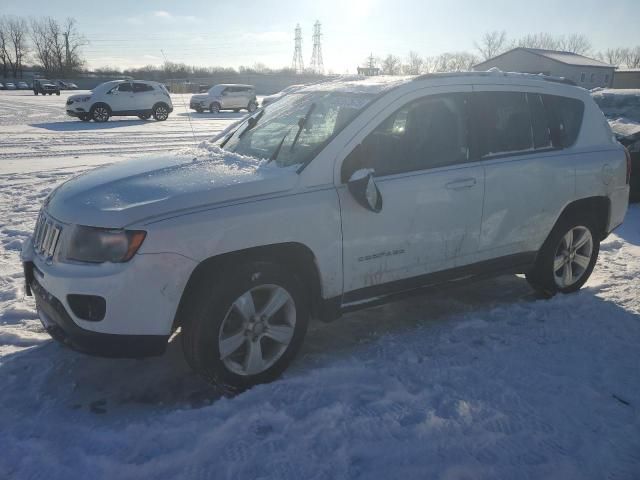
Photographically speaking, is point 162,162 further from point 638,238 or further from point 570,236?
point 638,238

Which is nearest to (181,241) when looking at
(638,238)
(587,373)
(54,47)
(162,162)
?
(162,162)

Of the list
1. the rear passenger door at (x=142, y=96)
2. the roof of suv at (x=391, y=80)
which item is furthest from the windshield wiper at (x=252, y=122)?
the rear passenger door at (x=142, y=96)

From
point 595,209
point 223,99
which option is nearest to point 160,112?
point 223,99

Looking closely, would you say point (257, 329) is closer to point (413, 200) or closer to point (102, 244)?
point (102, 244)

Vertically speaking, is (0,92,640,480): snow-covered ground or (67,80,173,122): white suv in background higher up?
(67,80,173,122): white suv in background

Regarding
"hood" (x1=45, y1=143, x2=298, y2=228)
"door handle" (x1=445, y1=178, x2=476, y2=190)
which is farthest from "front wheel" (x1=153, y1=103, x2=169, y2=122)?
"door handle" (x1=445, y1=178, x2=476, y2=190)

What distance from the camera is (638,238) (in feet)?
21.5

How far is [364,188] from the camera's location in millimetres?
3203

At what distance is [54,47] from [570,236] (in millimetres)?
115790

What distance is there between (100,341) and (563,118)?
393cm

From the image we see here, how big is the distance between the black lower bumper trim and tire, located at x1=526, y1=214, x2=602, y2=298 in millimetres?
3197

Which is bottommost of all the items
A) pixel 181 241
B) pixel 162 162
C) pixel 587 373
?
pixel 587 373

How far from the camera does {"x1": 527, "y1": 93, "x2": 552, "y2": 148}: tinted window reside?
4.22 meters

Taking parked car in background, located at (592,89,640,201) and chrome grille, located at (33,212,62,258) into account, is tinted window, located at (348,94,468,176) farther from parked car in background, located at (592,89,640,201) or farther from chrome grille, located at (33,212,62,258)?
parked car in background, located at (592,89,640,201)
